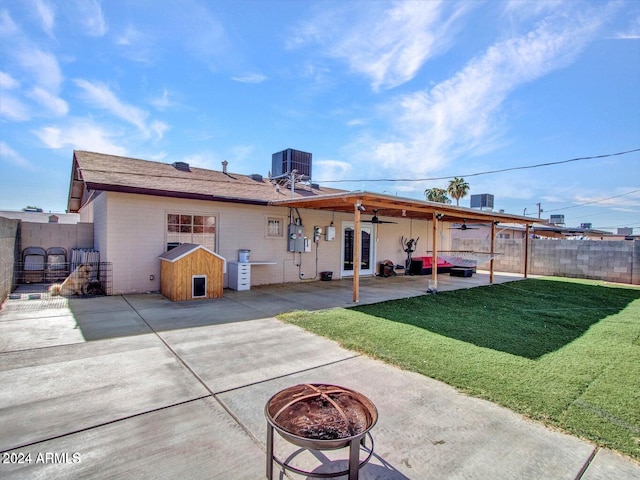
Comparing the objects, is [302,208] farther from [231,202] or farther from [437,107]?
[437,107]

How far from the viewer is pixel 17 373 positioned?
320 cm

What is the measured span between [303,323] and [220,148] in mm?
A: 10476

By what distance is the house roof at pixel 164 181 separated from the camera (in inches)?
274

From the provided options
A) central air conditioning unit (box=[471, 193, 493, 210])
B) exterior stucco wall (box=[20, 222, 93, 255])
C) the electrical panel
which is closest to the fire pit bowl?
the electrical panel

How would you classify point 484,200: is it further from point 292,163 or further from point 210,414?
point 210,414

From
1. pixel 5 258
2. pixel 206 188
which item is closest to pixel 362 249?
pixel 206 188

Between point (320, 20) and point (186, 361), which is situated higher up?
point (320, 20)

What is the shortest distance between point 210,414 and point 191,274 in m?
4.86

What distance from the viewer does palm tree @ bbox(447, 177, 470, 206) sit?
2912 cm

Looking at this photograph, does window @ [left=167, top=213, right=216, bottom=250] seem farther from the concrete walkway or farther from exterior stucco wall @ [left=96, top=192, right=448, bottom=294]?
the concrete walkway

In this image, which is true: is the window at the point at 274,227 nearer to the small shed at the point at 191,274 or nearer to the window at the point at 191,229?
the window at the point at 191,229

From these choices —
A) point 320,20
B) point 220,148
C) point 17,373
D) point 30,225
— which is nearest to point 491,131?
point 320,20

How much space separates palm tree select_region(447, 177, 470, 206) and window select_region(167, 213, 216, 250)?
2606 centimetres

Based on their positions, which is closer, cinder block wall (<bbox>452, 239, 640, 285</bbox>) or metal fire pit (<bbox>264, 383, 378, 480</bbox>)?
metal fire pit (<bbox>264, 383, 378, 480</bbox>)
